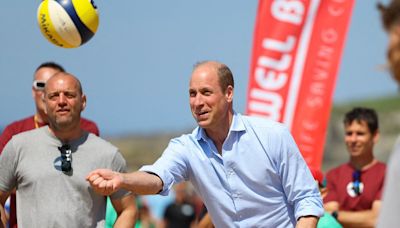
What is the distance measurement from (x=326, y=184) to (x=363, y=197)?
42 centimetres

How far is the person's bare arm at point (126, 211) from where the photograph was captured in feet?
25.1

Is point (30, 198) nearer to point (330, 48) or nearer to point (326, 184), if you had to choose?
point (326, 184)

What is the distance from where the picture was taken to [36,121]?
8.84 meters

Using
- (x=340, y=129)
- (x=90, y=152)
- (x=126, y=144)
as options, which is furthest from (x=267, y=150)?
(x=340, y=129)

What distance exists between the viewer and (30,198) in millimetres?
7496

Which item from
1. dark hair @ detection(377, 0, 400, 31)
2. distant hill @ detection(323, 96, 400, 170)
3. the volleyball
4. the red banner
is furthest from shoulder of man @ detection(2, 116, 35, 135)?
distant hill @ detection(323, 96, 400, 170)

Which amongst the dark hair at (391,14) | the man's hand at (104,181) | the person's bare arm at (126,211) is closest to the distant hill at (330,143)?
the person's bare arm at (126,211)

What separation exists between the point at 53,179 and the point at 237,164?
148 cm

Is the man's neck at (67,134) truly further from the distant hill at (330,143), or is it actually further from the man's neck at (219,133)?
the distant hill at (330,143)

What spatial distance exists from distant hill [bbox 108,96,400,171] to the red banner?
22.7 metres

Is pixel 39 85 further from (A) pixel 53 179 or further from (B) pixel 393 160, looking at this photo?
(B) pixel 393 160

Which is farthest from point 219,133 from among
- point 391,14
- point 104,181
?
point 391,14

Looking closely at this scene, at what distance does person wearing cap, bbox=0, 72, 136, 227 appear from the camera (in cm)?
746

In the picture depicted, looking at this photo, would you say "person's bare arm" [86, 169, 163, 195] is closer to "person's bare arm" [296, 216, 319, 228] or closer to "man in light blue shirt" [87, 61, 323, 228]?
"man in light blue shirt" [87, 61, 323, 228]
